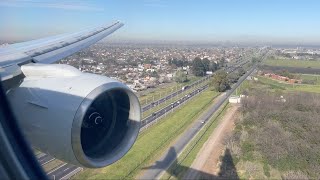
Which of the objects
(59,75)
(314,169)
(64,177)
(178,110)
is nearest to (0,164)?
(59,75)

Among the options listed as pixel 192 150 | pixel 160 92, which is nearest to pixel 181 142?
pixel 192 150

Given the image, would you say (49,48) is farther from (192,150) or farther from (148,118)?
(148,118)

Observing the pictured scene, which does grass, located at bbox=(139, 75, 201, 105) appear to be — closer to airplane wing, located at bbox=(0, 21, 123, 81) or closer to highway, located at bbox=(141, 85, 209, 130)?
highway, located at bbox=(141, 85, 209, 130)

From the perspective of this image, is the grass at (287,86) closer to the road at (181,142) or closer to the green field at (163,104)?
the green field at (163,104)

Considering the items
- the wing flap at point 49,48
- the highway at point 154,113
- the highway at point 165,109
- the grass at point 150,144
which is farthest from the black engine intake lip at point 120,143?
the highway at point 165,109

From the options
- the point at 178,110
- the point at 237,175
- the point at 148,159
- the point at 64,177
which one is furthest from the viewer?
the point at 178,110

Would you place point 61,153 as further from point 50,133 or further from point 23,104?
point 23,104
